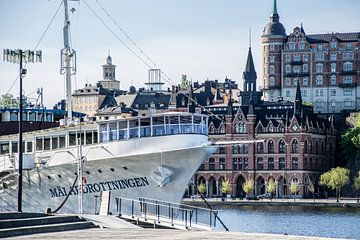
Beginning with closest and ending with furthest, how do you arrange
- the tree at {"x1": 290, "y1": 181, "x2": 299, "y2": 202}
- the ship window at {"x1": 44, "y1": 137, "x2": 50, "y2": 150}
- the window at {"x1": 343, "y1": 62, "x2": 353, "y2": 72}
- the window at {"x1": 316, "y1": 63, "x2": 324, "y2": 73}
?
the ship window at {"x1": 44, "y1": 137, "x2": 50, "y2": 150}, the tree at {"x1": 290, "y1": 181, "x2": 299, "y2": 202}, the window at {"x1": 343, "y1": 62, "x2": 353, "y2": 72}, the window at {"x1": 316, "y1": 63, "x2": 324, "y2": 73}

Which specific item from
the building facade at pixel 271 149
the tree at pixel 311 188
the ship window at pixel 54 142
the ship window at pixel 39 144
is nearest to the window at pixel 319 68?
the building facade at pixel 271 149

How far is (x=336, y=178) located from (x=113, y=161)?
3321 inches

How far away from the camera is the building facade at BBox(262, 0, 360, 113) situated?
552 ft

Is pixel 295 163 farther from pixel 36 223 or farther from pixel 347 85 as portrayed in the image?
pixel 36 223

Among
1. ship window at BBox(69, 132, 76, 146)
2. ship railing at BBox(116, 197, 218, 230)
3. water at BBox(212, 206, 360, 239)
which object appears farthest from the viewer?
water at BBox(212, 206, 360, 239)

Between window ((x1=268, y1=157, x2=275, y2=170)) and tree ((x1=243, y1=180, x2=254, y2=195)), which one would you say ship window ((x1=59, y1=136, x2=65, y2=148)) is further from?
window ((x1=268, y1=157, x2=275, y2=170))

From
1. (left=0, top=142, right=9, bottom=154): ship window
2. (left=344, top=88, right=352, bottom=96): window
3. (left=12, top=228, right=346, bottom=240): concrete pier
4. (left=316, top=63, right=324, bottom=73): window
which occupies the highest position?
(left=316, top=63, right=324, bottom=73): window

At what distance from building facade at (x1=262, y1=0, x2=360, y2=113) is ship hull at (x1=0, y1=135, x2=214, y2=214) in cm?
11231

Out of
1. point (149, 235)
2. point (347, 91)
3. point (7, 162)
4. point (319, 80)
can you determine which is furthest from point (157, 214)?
point (319, 80)

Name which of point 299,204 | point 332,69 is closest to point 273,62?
point 332,69

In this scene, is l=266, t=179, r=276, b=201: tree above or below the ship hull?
below

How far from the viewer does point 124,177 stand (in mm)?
55312

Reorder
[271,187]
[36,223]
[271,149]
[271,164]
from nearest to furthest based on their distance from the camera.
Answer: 1. [36,223]
2. [271,187]
3. [271,164]
4. [271,149]

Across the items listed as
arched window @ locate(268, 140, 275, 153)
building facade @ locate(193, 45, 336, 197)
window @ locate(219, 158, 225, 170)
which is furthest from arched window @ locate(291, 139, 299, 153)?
window @ locate(219, 158, 225, 170)
